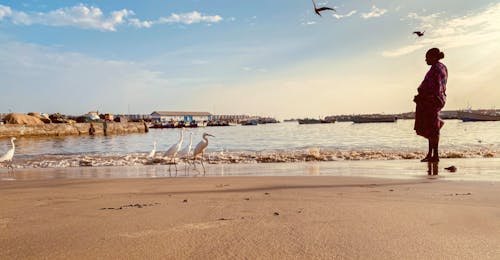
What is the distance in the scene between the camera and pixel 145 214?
4.51 meters

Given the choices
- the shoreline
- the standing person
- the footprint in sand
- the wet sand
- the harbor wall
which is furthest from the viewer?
the harbor wall

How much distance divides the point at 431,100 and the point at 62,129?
6096 centimetres

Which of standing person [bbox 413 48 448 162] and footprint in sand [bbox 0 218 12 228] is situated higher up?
standing person [bbox 413 48 448 162]

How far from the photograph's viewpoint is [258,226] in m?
3.74

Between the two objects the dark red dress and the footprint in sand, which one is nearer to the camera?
the footprint in sand

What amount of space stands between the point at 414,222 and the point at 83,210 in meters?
4.07

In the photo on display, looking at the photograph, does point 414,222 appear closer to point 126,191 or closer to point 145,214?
point 145,214

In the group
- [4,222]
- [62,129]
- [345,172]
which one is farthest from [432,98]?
[62,129]

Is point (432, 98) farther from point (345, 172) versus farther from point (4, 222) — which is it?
point (4, 222)

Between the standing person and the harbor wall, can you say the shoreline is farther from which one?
the harbor wall

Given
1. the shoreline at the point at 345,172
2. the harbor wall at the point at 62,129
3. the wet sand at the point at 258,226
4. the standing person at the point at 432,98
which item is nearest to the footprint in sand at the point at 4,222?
the wet sand at the point at 258,226

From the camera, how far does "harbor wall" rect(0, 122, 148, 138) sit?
51.8 m

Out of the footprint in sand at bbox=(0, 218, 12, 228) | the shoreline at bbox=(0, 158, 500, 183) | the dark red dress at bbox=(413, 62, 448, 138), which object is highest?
the dark red dress at bbox=(413, 62, 448, 138)

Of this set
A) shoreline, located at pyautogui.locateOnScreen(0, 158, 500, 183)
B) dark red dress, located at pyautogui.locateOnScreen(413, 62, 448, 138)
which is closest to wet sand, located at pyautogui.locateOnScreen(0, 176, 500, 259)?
shoreline, located at pyautogui.locateOnScreen(0, 158, 500, 183)
